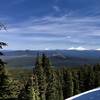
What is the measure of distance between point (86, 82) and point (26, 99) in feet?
160

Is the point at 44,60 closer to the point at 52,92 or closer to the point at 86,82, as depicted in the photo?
the point at 52,92

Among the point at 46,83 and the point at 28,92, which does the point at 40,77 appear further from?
the point at 28,92

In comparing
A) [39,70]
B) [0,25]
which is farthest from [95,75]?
[0,25]

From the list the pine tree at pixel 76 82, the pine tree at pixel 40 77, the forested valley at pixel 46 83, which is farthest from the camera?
the pine tree at pixel 76 82

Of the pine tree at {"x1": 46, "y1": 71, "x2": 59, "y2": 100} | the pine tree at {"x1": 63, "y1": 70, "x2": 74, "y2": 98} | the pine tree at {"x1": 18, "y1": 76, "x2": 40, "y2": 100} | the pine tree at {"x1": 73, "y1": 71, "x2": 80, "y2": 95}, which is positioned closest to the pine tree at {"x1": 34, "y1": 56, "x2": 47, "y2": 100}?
the pine tree at {"x1": 46, "y1": 71, "x2": 59, "y2": 100}

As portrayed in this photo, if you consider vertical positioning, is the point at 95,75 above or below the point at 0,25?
below

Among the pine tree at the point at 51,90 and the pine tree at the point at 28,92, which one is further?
the pine tree at the point at 51,90

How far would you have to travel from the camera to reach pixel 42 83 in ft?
246

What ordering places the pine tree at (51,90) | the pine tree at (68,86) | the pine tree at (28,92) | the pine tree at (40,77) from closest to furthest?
the pine tree at (28,92)
the pine tree at (40,77)
the pine tree at (51,90)
the pine tree at (68,86)

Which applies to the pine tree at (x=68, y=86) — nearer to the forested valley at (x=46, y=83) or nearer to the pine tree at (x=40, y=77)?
the forested valley at (x=46, y=83)

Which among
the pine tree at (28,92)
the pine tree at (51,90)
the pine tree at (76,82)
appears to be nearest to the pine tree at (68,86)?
the pine tree at (76,82)

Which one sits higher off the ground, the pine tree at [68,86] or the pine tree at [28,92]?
the pine tree at [28,92]

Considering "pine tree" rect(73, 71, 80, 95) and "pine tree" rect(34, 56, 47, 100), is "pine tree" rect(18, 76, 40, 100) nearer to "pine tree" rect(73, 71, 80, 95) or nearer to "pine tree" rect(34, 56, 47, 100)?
"pine tree" rect(34, 56, 47, 100)

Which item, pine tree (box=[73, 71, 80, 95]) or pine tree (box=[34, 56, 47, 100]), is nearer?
pine tree (box=[34, 56, 47, 100])
